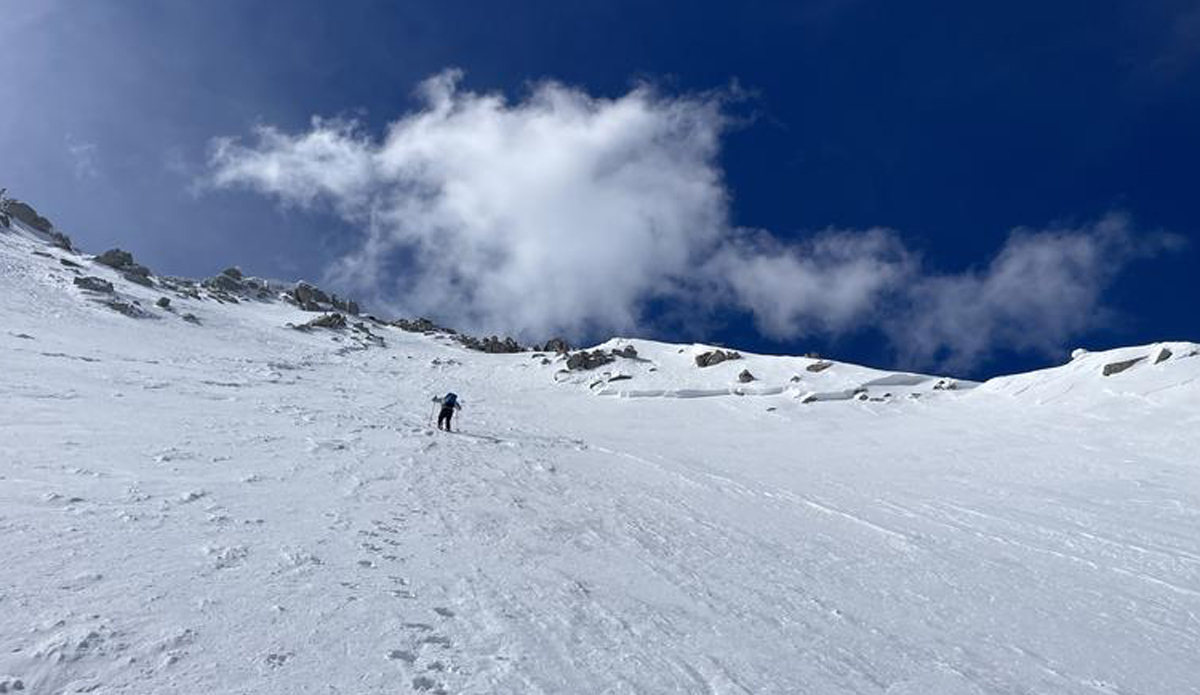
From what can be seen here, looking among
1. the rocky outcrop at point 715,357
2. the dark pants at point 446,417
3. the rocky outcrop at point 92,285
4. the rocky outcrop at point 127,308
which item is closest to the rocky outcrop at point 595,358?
the rocky outcrop at point 715,357

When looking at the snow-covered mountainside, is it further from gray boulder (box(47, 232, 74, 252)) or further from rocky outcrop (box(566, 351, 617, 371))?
gray boulder (box(47, 232, 74, 252))

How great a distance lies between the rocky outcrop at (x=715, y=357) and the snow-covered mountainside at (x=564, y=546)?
69.0 ft

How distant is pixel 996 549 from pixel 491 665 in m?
12.4

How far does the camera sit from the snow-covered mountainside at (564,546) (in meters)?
6.85

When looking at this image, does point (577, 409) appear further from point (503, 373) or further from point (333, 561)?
point (333, 561)

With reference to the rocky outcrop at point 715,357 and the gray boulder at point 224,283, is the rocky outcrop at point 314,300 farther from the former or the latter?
the rocky outcrop at point 715,357

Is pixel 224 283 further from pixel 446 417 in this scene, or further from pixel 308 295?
pixel 446 417

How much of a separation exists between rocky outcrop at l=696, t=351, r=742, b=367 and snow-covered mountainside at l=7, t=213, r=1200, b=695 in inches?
828

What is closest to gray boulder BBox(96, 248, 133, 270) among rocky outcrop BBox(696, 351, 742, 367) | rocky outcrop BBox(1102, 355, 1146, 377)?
rocky outcrop BBox(696, 351, 742, 367)

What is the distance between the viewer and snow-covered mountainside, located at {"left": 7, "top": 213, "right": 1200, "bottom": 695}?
6848mm

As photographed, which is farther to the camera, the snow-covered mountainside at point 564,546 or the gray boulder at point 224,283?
the gray boulder at point 224,283

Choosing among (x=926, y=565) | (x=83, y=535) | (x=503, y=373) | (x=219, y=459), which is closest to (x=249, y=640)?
(x=83, y=535)

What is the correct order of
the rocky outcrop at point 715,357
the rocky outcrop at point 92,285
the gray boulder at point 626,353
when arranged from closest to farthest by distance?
the rocky outcrop at point 92,285 → the rocky outcrop at point 715,357 → the gray boulder at point 626,353

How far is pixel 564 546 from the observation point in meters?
11.6
